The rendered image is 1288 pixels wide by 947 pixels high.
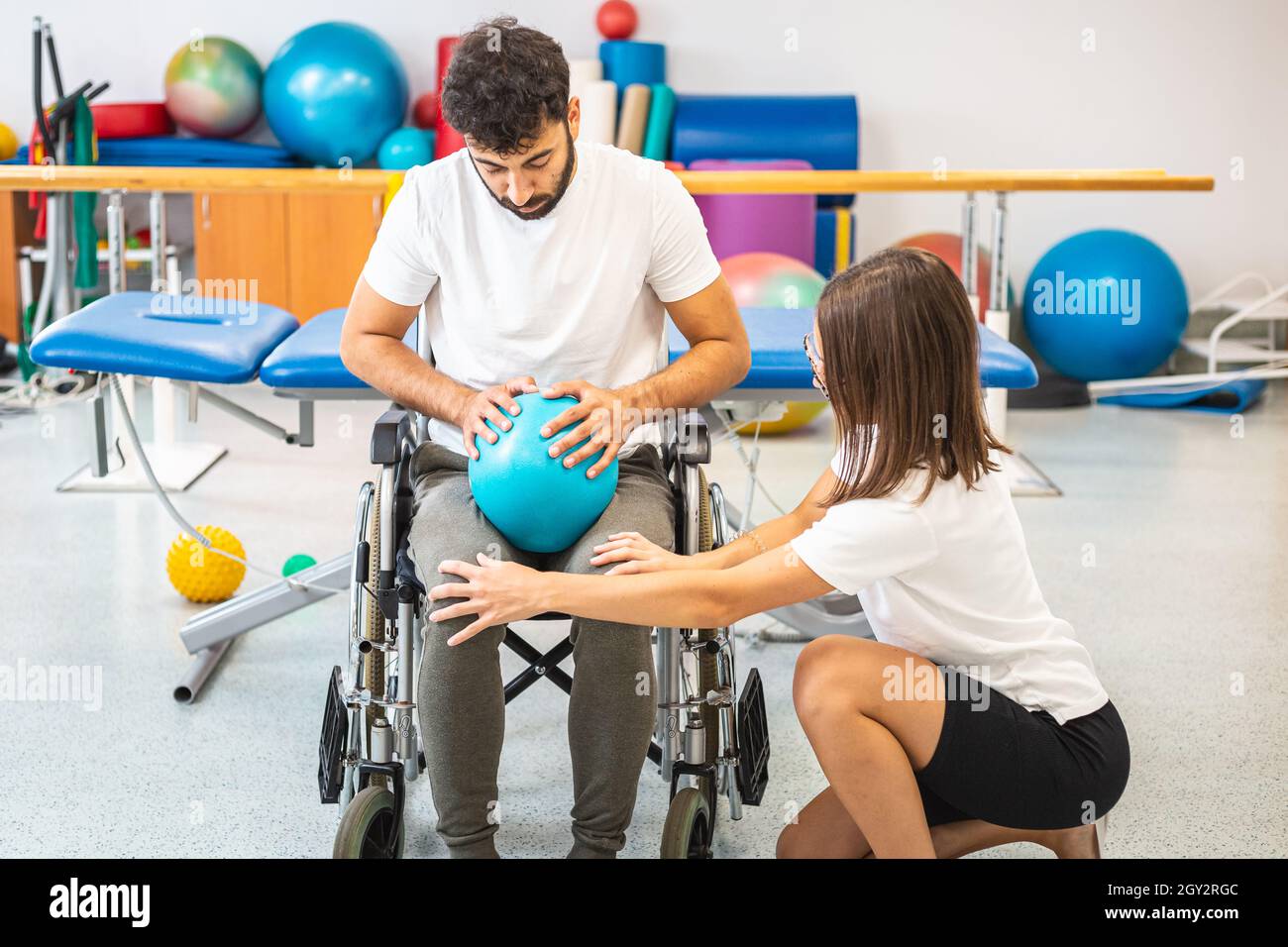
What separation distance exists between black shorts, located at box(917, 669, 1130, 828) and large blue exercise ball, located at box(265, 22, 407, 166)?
171 inches

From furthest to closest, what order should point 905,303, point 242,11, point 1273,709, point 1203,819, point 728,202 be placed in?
point 242,11, point 728,202, point 1273,709, point 1203,819, point 905,303

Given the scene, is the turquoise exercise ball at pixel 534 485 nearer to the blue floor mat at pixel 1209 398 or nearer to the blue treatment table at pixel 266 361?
the blue treatment table at pixel 266 361

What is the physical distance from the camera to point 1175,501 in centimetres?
396

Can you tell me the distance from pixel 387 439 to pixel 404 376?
0.13 m

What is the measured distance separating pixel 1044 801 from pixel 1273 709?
115 centimetres

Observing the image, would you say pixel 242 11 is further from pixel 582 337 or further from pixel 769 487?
pixel 582 337

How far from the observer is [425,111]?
5691mm

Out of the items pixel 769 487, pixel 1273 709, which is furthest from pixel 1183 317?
pixel 1273 709

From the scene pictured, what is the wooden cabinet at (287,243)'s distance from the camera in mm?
5402

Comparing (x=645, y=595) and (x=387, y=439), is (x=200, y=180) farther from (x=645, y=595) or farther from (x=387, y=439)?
(x=645, y=595)

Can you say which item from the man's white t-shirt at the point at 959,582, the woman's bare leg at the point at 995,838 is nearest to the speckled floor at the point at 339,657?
the woman's bare leg at the point at 995,838

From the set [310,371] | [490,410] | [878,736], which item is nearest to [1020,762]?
[878,736]

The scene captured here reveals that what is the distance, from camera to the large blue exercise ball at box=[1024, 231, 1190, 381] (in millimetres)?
5305

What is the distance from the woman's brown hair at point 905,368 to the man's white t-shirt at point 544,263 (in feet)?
1.46
